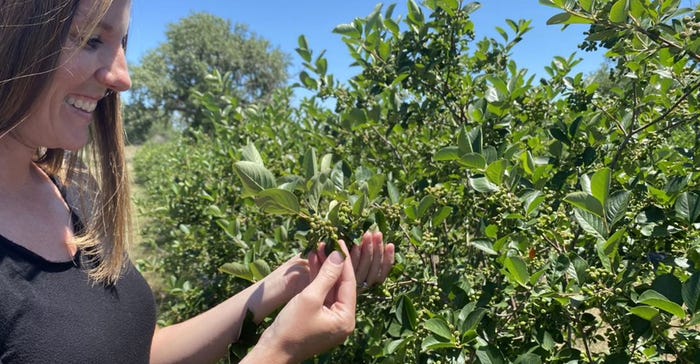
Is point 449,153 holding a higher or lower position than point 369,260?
higher

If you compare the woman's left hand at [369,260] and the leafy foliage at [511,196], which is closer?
the leafy foliage at [511,196]

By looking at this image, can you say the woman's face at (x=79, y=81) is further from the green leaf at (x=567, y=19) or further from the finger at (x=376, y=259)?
the green leaf at (x=567, y=19)

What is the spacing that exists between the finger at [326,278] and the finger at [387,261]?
0.68 feet

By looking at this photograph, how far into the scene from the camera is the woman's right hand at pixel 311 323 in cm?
123

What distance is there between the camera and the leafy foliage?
125cm

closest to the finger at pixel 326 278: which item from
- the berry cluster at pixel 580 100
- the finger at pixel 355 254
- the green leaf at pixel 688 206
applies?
the finger at pixel 355 254

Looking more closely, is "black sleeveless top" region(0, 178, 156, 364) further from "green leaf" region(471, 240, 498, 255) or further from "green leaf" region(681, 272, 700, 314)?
"green leaf" region(681, 272, 700, 314)

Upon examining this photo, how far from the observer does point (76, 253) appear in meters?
1.42

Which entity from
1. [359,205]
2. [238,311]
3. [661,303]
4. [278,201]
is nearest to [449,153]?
[359,205]

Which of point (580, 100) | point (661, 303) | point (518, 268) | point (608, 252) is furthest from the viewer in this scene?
point (580, 100)

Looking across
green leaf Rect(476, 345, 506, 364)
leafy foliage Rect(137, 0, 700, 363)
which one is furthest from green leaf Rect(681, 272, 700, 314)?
green leaf Rect(476, 345, 506, 364)

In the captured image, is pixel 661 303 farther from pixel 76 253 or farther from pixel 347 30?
pixel 347 30

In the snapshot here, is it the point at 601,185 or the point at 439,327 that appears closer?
the point at 601,185

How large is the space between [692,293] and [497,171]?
56 centimetres
